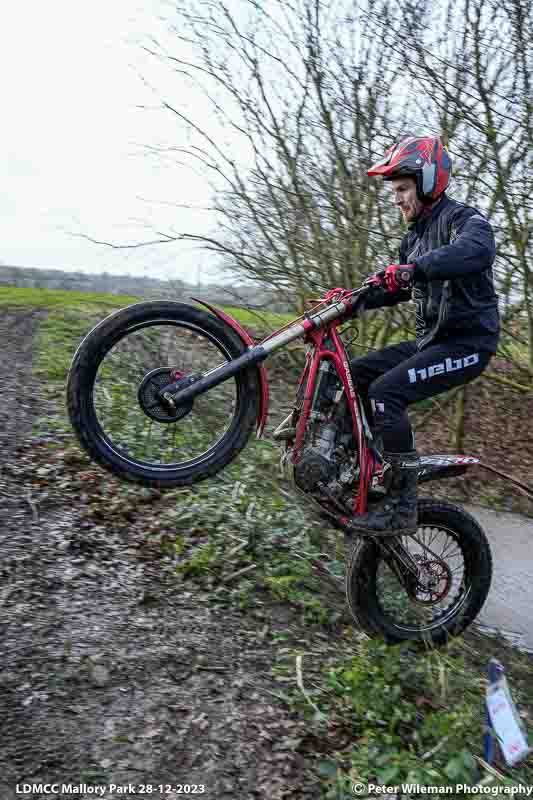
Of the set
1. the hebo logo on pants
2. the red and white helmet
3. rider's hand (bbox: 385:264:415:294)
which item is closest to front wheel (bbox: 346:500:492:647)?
the hebo logo on pants

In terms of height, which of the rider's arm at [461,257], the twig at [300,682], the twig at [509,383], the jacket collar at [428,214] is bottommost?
the twig at [300,682]

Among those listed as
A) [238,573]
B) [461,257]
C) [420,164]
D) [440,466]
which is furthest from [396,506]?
[420,164]

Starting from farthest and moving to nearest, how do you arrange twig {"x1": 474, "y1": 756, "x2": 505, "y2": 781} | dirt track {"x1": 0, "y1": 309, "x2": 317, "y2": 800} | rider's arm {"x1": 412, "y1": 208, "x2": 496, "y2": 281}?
rider's arm {"x1": 412, "y1": 208, "x2": 496, "y2": 281} < twig {"x1": 474, "y1": 756, "x2": 505, "y2": 781} < dirt track {"x1": 0, "y1": 309, "x2": 317, "y2": 800}

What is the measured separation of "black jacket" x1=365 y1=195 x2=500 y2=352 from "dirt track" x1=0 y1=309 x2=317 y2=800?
5.93 feet

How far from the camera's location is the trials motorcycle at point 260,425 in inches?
139

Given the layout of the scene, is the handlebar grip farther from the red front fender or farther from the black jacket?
the red front fender

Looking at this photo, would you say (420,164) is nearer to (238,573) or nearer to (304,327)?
(304,327)

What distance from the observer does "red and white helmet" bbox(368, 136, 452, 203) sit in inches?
138

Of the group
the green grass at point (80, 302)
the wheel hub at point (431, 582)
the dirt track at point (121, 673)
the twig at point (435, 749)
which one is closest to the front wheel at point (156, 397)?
the dirt track at point (121, 673)

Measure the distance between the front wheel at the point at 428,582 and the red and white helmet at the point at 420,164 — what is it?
1716 mm

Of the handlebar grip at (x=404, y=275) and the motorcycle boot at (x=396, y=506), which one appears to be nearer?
the handlebar grip at (x=404, y=275)

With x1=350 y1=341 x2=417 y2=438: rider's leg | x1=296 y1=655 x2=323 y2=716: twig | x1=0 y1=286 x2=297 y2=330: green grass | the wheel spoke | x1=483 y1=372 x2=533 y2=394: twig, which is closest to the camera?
x1=296 y1=655 x2=323 y2=716: twig

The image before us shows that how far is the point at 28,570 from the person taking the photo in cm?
352

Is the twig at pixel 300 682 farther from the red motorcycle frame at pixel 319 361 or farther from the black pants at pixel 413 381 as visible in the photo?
the black pants at pixel 413 381
